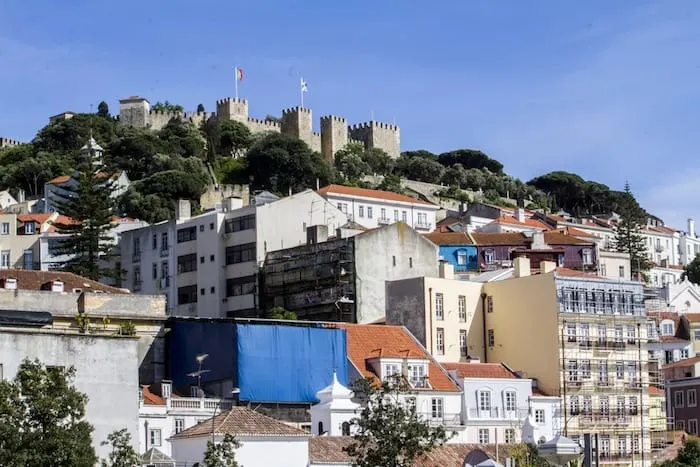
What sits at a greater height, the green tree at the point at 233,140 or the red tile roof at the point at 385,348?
the green tree at the point at 233,140

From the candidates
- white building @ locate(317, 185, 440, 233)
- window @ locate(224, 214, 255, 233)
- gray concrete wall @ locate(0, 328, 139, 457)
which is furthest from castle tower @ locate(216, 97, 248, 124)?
gray concrete wall @ locate(0, 328, 139, 457)

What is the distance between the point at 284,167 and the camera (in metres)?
133

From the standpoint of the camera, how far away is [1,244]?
108562 millimetres

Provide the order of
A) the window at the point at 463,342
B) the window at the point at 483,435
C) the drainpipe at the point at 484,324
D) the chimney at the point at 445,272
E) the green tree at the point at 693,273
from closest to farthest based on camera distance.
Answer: the window at the point at 483,435 < the window at the point at 463,342 < the drainpipe at the point at 484,324 < the chimney at the point at 445,272 < the green tree at the point at 693,273

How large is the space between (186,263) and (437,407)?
33473 millimetres

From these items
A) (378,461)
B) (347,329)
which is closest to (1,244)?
(347,329)

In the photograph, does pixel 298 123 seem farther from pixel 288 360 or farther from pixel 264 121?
pixel 288 360

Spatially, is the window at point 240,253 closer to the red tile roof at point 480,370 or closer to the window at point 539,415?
the red tile roof at point 480,370

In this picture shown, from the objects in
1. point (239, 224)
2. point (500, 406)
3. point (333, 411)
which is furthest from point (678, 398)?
point (333, 411)

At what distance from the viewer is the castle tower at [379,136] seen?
160375mm

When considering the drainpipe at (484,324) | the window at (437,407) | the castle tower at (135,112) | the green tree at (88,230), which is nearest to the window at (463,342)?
the drainpipe at (484,324)

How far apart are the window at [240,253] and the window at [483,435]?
27095 millimetres

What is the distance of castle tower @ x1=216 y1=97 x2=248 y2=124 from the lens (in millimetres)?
155750

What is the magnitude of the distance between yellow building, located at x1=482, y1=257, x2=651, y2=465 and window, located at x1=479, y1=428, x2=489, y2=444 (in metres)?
4.73
